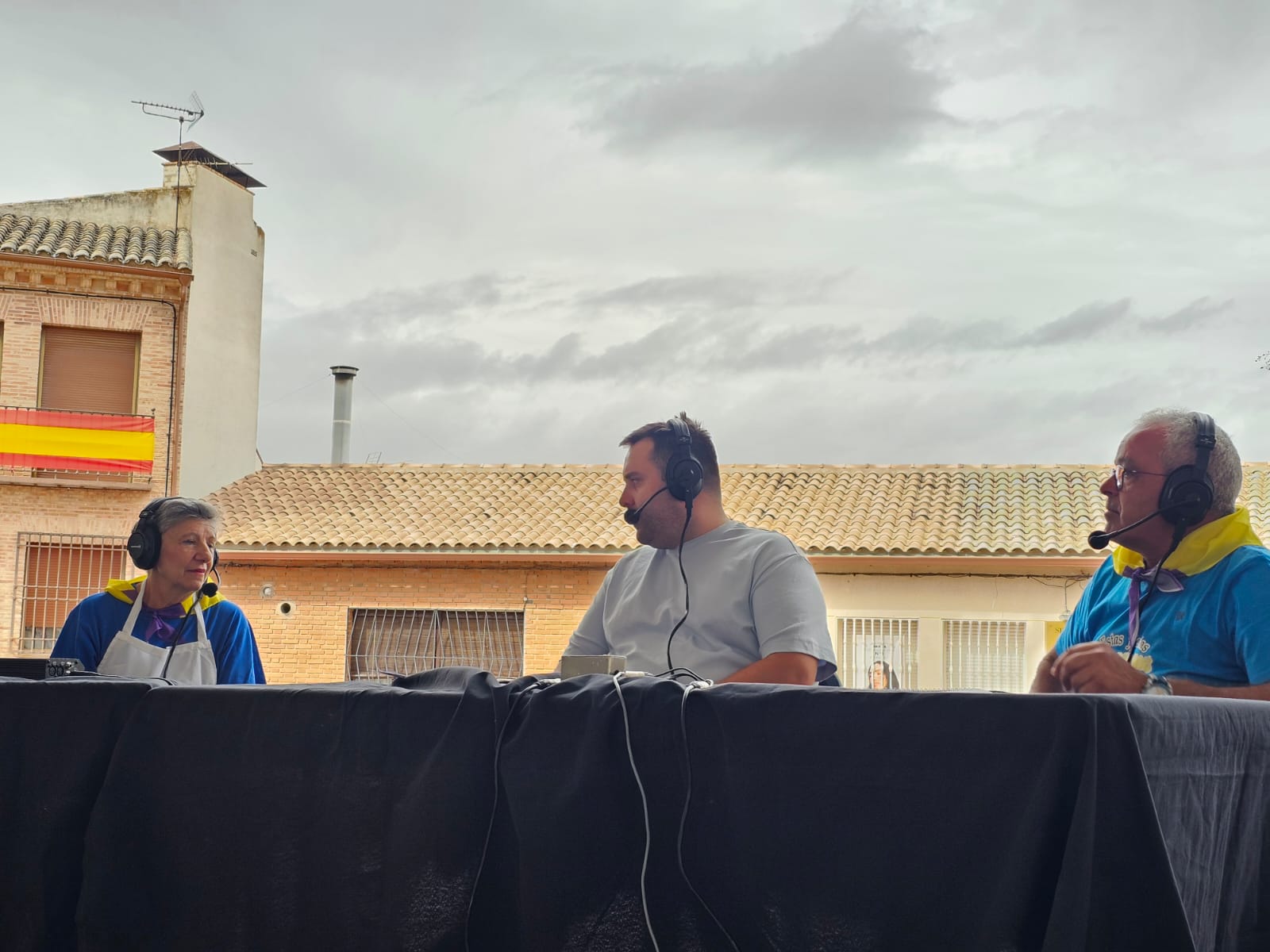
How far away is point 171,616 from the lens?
3455 millimetres

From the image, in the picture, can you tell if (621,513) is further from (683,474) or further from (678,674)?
(678,674)

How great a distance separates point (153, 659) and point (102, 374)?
642 inches

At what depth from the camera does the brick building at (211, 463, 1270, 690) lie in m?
14.9

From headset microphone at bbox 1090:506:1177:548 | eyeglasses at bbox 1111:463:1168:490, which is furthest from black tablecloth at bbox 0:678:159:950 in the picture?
eyeglasses at bbox 1111:463:1168:490

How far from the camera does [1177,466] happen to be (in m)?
2.58

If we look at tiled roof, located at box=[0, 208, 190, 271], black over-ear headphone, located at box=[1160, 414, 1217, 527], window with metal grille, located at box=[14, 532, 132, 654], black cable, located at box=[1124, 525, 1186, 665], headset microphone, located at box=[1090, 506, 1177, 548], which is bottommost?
window with metal grille, located at box=[14, 532, 132, 654]

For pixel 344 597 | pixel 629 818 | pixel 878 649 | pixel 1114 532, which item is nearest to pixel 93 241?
pixel 344 597

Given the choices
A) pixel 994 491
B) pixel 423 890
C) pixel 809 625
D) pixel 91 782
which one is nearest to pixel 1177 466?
pixel 809 625

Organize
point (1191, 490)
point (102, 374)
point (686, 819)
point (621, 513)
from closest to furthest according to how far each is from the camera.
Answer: point (686, 819), point (1191, 490), point (621, 513), point (102, 374)

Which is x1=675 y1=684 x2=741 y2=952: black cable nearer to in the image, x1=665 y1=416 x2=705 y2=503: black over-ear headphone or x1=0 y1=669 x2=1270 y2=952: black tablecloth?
x1=0 y1=669 x2=1270 y2=952: black tablecloth

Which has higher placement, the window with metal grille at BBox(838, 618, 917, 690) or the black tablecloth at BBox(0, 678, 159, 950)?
the black tablecloth at BBox(0, 678, 159, 950)

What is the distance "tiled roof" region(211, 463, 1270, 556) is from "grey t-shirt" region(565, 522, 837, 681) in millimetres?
11916

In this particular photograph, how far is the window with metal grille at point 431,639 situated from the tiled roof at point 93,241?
19.8 feet

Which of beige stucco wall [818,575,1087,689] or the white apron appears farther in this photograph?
beige stucco wall [818,575,1087,689]
